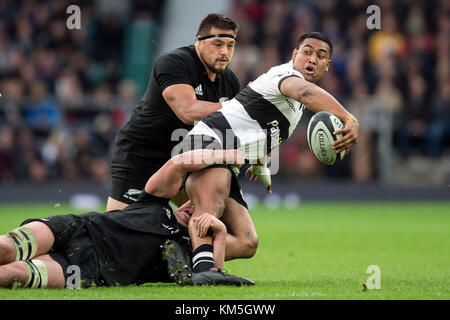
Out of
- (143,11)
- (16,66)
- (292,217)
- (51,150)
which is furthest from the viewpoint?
(143,11)

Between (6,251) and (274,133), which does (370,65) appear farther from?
(6,251)

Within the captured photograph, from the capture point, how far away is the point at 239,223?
6898 mm

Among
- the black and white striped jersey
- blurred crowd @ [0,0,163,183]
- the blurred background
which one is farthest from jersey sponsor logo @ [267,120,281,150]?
blurred crowd @ [0,0,163,183]

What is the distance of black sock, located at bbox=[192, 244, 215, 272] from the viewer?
20.1ft

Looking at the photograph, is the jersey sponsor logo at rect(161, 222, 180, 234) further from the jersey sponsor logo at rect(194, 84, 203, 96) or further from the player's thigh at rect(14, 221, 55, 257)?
the jersey sponsor logo at rect(194, 84, 203, 96)

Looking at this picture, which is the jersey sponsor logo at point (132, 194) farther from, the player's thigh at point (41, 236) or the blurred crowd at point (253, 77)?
the blurred crowd at point (253, 77)

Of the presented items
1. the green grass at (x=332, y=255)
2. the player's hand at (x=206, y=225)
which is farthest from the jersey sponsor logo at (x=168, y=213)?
the green grass at (x=332, y=255)

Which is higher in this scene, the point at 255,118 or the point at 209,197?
the point at 255,118

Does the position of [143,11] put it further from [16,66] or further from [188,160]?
[188,160]

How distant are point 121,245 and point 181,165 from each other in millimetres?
752

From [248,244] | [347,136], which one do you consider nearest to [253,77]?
[248,244]
